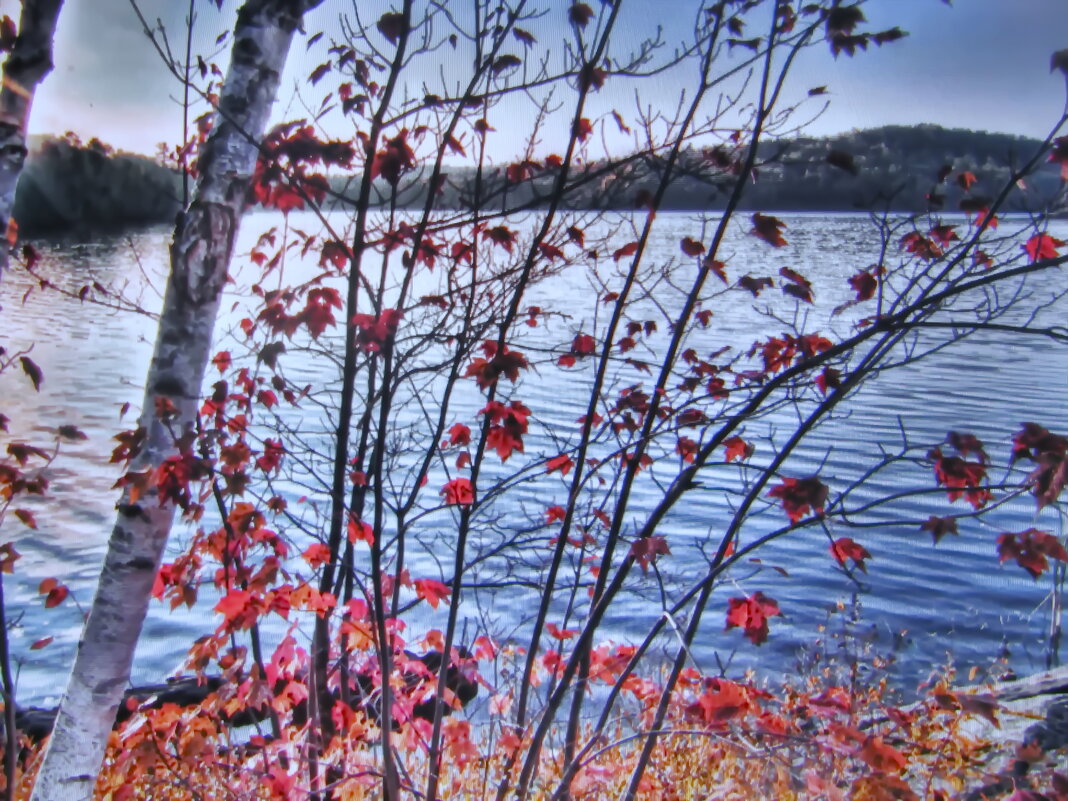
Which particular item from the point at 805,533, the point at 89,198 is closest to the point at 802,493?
the point at 805,533

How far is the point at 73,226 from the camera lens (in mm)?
17781

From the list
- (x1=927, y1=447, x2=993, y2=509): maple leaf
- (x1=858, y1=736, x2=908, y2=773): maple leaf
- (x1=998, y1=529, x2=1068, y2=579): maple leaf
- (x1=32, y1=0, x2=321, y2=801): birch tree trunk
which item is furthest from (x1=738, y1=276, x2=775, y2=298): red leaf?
(x1=32, y1=0, x2=321, y2=801): birch tree trunk

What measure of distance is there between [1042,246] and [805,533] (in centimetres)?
515

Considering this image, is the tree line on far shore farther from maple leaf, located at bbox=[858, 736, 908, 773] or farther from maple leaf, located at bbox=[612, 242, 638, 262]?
maple leaf, located at bbox=[858, 736, 908, 773]

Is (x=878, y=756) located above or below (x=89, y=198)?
below

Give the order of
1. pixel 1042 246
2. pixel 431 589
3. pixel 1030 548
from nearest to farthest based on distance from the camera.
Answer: pixel 1030 548
pixel 1042 246
pixel 431 589

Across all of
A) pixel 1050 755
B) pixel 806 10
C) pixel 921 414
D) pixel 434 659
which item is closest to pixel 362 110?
pixel 806 10

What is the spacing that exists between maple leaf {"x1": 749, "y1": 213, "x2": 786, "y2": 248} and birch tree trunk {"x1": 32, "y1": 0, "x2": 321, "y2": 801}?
1.34 metres

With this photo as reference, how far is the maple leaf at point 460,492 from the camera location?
2.52m

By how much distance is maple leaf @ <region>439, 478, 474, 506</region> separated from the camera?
99.3 inches

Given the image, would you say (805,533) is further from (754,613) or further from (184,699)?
(754,613)

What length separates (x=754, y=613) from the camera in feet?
7.28

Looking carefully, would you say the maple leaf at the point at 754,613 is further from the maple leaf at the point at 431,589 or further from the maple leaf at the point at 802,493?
→ the maple leaf at the point at 431,589

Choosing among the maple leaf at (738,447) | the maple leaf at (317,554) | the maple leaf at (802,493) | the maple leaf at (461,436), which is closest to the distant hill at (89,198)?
the maple leaf at (461,436)
